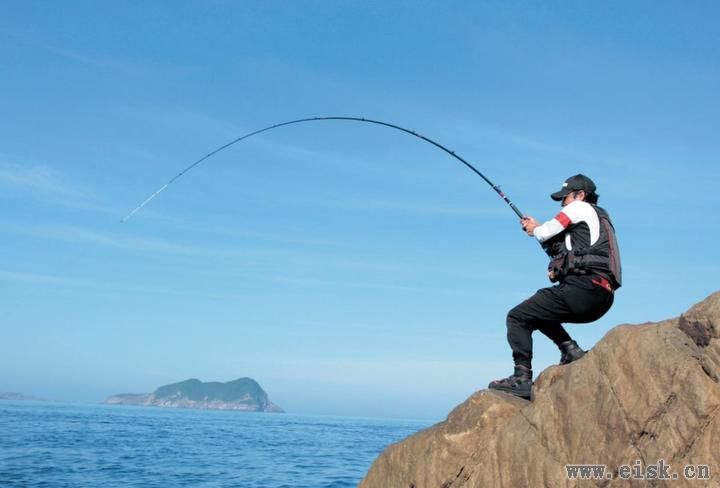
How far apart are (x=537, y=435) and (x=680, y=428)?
4.46ft

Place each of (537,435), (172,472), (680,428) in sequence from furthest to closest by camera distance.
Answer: (172,472)
(537,435)
(680,428)

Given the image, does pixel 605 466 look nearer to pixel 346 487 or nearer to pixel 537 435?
pixel 537 435

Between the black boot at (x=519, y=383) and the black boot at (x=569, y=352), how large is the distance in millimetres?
412

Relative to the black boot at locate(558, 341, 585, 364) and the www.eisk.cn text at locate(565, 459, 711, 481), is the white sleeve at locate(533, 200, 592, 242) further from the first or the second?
the www.eisk.cn text at locate(565, 459, 711, 481)

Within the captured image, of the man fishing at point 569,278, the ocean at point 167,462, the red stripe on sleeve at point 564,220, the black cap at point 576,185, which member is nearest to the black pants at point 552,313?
the man fishing at point 569,278

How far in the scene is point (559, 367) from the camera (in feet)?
23.5

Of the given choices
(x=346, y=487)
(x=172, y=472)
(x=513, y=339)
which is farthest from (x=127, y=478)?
(x=513, y=339)

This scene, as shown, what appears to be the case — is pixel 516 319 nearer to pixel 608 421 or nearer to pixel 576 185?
pixel 576 185

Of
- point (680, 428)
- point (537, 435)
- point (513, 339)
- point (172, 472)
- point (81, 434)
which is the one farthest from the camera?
point (81, 434)

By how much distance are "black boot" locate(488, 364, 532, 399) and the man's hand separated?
1473 millimetres

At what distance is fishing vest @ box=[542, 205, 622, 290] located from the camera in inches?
277

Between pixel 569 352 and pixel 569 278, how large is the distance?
94 centimetres

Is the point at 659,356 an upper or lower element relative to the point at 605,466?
upper

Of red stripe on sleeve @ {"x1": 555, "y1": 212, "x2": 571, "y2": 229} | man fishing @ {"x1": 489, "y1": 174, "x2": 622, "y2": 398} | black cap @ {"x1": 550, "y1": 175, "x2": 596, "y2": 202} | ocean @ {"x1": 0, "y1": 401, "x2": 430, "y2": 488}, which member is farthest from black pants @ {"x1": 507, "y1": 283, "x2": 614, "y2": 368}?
ocean @ {"x1": 0, "y1": 401, "x2": 430, "y2": 488}
